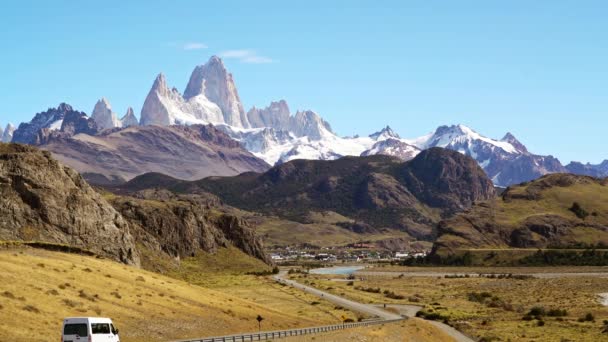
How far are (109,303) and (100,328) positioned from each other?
23560mm

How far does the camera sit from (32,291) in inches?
2594

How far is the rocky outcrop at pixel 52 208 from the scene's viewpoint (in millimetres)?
103500

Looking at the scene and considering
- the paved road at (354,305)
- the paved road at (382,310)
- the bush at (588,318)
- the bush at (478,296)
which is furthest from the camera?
the bush at (478,296)

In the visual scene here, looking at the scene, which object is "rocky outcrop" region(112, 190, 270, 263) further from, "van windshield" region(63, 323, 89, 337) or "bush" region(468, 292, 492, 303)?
"van windshield" region(63, 323, 89, 337)

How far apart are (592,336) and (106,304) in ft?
174

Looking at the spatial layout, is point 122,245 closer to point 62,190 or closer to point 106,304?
point 62,190

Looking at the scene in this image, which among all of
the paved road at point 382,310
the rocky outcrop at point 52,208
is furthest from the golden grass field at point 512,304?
the rocky outcrop at point 52,208

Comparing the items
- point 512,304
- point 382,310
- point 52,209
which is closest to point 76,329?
point 52,209

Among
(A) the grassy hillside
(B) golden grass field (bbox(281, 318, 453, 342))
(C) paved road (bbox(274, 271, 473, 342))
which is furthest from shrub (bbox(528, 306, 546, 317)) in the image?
(A) the grassy hillside

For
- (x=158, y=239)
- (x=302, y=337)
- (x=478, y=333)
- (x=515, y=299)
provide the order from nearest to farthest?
(x=302, y=337) → (x=478, y=333) → (x=515, y=299) → (x=158, y=239)

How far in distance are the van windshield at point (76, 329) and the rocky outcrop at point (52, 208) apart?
177 feet

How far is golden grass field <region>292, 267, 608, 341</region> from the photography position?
3824 inches

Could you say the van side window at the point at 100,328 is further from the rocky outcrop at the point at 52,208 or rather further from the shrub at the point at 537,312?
the shrub at the point at 537,312

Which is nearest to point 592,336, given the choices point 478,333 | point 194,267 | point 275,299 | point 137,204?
Answer: point 478,333
